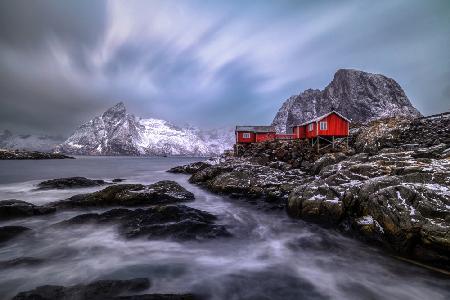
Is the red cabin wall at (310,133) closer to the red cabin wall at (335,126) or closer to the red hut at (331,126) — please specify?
the red hut at (331,126)

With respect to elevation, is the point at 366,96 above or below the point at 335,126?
above

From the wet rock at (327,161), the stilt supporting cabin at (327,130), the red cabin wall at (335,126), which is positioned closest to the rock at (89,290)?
the wet rock at (327,161)

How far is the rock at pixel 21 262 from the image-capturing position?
10434mm

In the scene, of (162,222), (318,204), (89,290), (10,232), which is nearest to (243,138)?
(318,204)

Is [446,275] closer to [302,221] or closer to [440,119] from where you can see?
[302,221]

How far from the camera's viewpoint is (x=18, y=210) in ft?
55.4

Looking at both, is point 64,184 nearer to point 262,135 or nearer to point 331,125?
point 331,125

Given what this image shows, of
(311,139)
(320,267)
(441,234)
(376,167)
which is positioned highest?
(311,139)

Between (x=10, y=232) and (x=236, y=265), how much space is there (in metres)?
12.4

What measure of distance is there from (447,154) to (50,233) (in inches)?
1003

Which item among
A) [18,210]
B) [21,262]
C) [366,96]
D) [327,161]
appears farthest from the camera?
[366,96]

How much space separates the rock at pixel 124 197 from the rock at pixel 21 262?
8.92 metres

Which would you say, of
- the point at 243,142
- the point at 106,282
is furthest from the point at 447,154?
the point at 243,142

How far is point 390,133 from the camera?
33062 mm
